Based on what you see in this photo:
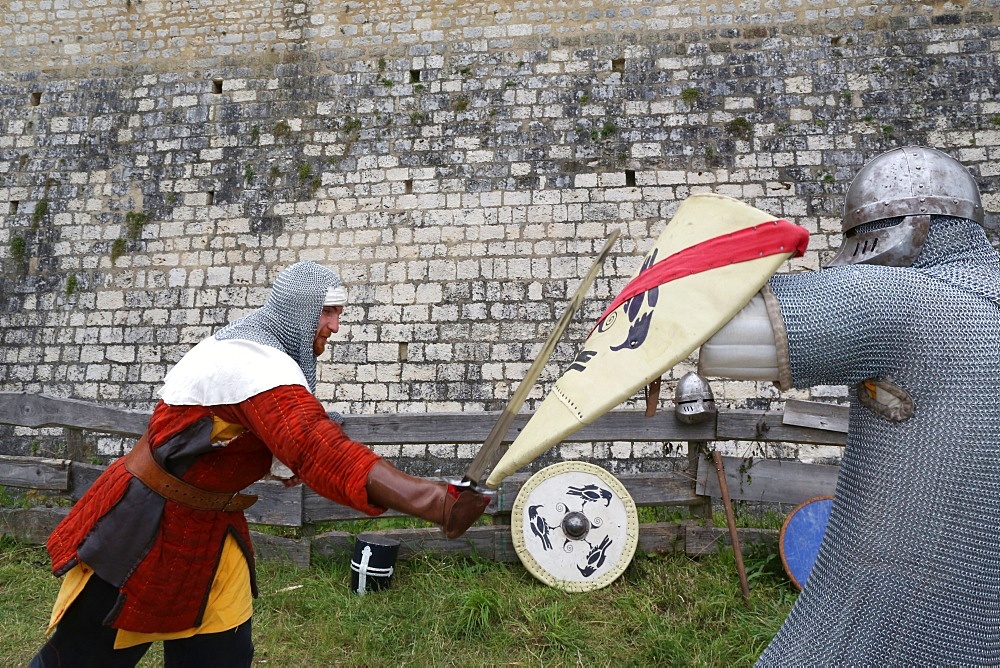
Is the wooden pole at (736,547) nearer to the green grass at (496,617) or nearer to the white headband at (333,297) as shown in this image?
the green grass at (496,617)

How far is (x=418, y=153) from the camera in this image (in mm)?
6605

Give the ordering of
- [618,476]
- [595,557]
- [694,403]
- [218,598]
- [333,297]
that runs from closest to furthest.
A: [218,598], [333,297], [595,557], [694,403], [618,476]

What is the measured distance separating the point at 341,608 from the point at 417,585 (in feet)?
1.28

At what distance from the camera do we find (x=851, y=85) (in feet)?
20.3

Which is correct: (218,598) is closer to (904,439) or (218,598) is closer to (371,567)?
(371,567)

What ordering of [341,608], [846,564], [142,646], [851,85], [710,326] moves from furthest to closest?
[851,85], [341,608], [142,646], [846,564], [710,326]

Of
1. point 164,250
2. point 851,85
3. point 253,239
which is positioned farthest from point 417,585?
point 851,85

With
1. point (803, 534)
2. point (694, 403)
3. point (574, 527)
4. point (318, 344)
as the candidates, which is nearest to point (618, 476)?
point (574, 527)

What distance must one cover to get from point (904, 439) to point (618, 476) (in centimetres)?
235

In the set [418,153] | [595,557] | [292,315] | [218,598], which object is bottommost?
[595,557]

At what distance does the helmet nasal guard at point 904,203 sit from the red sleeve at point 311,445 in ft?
4.02

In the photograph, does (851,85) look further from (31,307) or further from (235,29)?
(31,307)

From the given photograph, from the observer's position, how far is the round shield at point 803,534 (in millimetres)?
3219

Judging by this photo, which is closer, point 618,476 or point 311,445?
point 311,445
